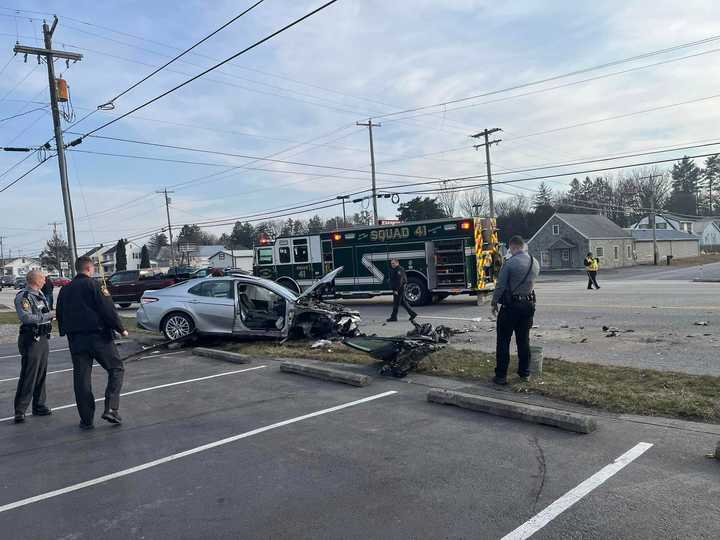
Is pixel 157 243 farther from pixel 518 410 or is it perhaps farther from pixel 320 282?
pixel 518 410

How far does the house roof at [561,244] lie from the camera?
186ft

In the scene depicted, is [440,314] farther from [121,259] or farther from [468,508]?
[121,259]

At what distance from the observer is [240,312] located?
1115cm

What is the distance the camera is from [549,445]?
15.4 ft

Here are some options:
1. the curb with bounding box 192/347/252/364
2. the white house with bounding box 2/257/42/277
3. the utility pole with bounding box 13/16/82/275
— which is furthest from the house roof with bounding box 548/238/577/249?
the white house with bounding box 2/257/42/277

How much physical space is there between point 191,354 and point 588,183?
107 meters

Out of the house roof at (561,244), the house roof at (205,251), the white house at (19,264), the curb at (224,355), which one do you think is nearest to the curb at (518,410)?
the curb at (224,355)

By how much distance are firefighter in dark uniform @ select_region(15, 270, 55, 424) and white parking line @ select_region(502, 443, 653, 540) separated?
5.58m

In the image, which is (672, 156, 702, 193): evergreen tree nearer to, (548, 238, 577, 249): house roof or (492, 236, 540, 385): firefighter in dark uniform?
(548, 238, 577, 249): house roof

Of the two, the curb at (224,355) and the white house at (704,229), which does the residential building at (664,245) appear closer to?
the white house at (704,229)

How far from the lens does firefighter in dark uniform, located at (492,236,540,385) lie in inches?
266

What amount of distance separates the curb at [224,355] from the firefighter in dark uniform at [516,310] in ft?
14.9

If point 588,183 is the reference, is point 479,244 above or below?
below

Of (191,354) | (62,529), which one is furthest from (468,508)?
(191,354)
